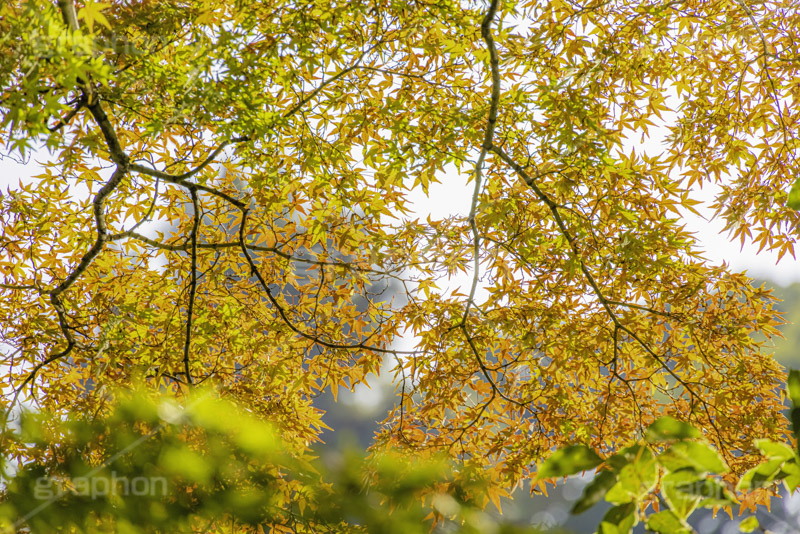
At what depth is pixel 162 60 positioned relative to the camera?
2848 mm

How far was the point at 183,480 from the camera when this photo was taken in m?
0.78

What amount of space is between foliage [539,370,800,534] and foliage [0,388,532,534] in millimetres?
149

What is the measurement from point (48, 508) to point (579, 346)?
2.37 metres

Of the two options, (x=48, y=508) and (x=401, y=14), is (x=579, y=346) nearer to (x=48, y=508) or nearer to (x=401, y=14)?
(x=401, y=14)

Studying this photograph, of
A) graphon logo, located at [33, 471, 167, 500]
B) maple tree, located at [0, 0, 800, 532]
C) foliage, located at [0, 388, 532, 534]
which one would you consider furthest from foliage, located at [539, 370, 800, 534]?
maple tree, located at [0, 0, 800, 532]

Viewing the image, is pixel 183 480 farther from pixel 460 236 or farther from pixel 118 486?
pixel 460 236

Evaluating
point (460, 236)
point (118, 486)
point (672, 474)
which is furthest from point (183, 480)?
point (460, 236)

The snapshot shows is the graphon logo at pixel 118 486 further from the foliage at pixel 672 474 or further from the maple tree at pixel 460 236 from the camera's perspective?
the maple tree at pixel 460 236

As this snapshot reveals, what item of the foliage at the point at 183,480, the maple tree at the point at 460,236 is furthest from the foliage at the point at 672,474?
the maple tree at the point at 460,236

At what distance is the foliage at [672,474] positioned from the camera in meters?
0.69

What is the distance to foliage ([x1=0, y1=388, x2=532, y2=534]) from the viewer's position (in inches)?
29.5

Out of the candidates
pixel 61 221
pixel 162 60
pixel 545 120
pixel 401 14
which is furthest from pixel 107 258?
pixel 545 120

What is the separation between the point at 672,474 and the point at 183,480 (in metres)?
0.64

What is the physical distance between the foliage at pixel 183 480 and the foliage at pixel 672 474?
0.49 ft
